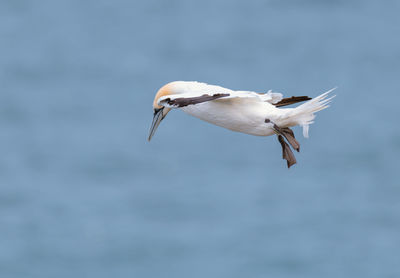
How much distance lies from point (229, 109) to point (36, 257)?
1391 inches

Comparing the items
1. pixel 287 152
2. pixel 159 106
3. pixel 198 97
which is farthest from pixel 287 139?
pixel 159 106

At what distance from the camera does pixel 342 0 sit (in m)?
55.0

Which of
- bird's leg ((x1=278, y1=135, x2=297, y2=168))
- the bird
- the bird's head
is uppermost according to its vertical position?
the bird's head

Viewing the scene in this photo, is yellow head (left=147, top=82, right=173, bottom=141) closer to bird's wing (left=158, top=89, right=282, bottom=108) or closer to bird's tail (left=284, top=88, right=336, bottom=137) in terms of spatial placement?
bird's wing (left=158, top=89, right=282, bottom=108)

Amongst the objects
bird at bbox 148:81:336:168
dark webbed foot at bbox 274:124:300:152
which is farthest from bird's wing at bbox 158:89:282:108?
dark webbed foot at bbox 274:124:300:152

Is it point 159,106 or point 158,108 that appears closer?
point 159,106

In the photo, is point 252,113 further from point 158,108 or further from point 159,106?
point 158,108

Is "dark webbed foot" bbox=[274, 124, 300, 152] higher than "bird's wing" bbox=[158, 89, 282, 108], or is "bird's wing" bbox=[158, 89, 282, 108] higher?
"bird's wing" bbox=[158, 89, 282, 108]

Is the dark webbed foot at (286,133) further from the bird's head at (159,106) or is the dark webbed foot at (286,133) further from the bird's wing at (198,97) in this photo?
the bird's head at (159,106)

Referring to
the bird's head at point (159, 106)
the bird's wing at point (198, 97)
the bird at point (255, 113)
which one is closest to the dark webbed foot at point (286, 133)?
the bird at point (255, 113)

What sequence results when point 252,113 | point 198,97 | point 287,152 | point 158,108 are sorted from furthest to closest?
point 158,108
point 287,152
point 252,113
point 198,97

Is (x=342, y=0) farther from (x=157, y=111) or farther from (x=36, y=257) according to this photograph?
(x=157, y=111)

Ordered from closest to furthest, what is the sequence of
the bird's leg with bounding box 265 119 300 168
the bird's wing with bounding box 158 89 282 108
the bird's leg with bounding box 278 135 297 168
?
1. the bird's wing with bounding box 158 89 282 108
2. the bird's leg with bounding box 265 119 300 168
3. the bird's leg with bounding box 278 135 297 168

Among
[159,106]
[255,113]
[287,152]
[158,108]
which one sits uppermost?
[158,108]
